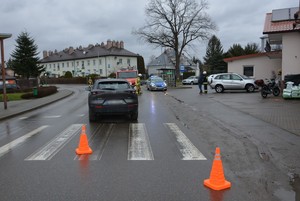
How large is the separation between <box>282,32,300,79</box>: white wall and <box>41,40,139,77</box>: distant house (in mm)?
73693

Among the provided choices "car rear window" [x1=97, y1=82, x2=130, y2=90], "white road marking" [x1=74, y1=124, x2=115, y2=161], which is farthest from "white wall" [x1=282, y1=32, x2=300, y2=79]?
"white road marking" [x1=74, y1=124, x2=115, y2=161]

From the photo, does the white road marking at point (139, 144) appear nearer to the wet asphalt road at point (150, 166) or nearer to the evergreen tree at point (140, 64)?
the wet asphalt road at point (150, 166)

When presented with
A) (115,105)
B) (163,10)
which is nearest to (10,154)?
(115,105)

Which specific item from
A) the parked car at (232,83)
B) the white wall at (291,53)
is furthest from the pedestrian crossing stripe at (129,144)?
the parked car at (232,83)

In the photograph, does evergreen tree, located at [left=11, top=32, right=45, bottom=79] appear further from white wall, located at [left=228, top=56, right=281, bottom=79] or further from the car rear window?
the car rear window

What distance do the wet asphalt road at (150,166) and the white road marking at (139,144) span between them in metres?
0.14

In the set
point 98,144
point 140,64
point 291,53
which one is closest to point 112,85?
point 98,144

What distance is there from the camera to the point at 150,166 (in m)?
6.42

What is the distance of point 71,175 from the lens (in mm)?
5891

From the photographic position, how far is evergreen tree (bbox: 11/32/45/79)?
57.2m

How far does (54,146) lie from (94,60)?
320 feet

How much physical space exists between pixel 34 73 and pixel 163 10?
82.4 ft

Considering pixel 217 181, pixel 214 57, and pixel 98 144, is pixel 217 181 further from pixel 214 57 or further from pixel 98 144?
pixel 214 57

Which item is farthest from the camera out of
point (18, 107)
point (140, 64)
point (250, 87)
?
point (140, 64)
